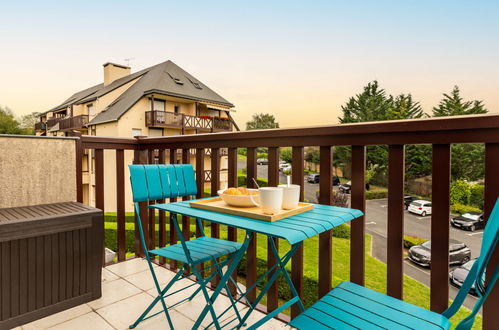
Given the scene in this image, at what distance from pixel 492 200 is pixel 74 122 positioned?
21960mm

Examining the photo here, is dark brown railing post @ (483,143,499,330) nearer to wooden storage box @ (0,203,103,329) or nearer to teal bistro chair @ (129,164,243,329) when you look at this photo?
teal bistro chair @ (129,164,243,329)

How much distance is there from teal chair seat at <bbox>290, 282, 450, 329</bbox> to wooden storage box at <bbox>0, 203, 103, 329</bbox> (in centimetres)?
170

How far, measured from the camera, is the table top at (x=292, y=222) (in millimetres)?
949

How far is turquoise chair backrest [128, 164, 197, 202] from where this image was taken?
1.81 meters

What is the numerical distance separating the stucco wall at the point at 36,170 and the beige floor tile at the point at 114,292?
31.2 inches

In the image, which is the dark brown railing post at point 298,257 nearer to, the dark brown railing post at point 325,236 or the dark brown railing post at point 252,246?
the dark brown railing post at point 325,236

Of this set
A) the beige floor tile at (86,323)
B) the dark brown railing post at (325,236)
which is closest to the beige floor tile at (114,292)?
the beige floor tile at (86,323)

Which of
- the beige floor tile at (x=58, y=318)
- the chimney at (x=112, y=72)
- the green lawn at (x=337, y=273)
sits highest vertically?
the chimney at (x=112, y=72)

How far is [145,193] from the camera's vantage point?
185 cm

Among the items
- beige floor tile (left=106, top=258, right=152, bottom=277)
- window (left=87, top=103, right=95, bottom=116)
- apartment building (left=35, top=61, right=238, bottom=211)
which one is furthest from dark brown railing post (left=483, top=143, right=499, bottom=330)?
window (left=87, top=103, right=95, bottom=116)

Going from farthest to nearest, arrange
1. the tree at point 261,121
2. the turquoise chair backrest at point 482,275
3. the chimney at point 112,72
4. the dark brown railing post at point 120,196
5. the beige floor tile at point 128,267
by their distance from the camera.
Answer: the tree at point 261,121 → the chimney at point 112,72 → the dark brown railing post at point 120,196 → the beige floor tile at point 128,267 → the turquoise chair backrest at point 482,275

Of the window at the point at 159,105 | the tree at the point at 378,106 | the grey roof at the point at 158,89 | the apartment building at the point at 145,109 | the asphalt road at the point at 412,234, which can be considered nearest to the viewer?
the asphalt road at the point at 412,234

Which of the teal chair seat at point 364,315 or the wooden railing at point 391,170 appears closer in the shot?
the teal chair seat at point 364,315

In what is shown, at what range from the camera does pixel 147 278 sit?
2.51 meters
